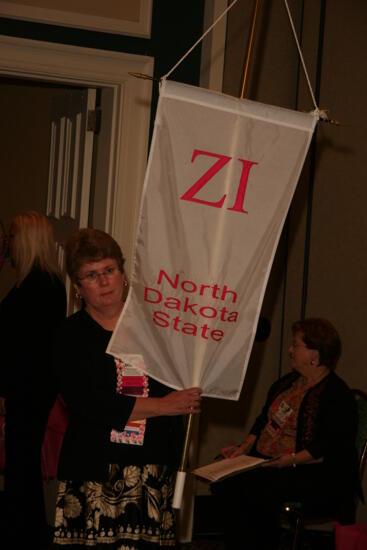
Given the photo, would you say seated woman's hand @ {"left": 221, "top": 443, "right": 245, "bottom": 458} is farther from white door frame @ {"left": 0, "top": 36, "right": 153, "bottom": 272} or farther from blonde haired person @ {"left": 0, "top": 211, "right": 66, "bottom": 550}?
white door frame @ {"left": 0, "top": 36, "right": 153, "bottom": 272}

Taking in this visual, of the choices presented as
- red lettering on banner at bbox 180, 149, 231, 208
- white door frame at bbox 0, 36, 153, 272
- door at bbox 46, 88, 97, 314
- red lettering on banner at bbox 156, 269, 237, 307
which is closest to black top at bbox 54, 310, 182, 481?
red lettering on banner at bbox 156, 269, 237, 307

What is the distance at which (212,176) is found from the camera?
2439 millimetres

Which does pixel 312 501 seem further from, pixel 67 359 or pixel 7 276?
pixel 7 276

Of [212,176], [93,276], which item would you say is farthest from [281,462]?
[212,176]

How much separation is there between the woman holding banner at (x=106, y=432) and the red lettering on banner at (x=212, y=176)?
0.31 meters

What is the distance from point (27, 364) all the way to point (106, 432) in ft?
4.26

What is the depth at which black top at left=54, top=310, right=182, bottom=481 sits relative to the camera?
2.46 metres

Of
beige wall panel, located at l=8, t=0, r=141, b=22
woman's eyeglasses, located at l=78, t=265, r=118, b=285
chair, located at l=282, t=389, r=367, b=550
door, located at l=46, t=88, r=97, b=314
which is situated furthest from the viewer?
door, located at l=46, t=88, r=97, b=314

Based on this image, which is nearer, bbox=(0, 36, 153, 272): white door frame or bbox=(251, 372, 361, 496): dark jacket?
bbox=(251, 372, 361, 496): dark jacket

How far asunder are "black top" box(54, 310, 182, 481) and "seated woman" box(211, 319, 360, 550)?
1.03 m

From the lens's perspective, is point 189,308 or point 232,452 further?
point 232,452

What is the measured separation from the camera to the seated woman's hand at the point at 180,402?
246 centimetres

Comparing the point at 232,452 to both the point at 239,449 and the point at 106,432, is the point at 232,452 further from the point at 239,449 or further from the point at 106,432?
the point at 106,432

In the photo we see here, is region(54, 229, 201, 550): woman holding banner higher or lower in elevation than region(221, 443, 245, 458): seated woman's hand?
higher
